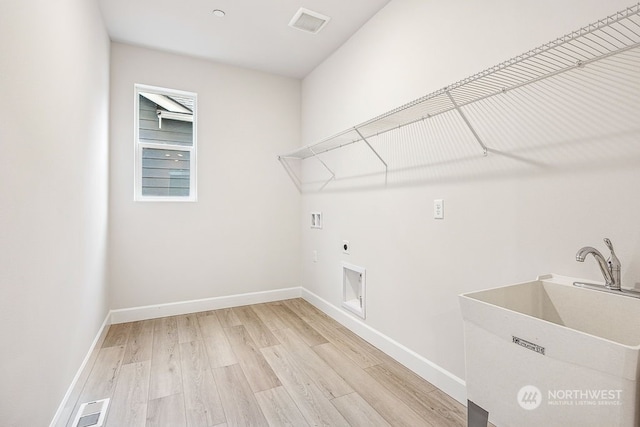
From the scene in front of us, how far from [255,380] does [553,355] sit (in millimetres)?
1684

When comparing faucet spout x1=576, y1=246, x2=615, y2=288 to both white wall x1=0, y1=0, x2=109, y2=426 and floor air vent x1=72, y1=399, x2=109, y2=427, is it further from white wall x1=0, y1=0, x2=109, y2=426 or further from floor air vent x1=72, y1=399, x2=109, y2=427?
floor air vent x1=72, y1=399, x2=109, y2=427

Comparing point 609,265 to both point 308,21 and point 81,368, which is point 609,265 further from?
point 81,368

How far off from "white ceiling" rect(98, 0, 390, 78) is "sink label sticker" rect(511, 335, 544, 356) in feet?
7.84

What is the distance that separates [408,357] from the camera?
214 cm

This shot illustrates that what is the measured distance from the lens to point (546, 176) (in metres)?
1.40

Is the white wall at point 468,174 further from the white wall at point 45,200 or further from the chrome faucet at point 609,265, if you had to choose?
the white wall at point 45,200

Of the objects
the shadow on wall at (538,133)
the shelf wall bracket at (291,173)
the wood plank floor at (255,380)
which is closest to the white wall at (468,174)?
the shadow on wall at (538,133)

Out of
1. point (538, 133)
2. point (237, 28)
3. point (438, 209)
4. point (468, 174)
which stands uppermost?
point (237, 28)

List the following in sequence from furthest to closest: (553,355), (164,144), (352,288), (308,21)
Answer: (164,144), (352,288), (308,21), (553,355)

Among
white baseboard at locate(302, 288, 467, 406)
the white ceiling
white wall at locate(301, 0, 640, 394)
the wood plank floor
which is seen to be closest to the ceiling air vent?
the white ceiling

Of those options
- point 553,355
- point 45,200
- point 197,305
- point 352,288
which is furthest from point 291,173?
point 553,355

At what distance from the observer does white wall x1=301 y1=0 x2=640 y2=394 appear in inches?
48.8

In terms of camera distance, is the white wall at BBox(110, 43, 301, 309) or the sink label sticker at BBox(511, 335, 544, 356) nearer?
the sink label sticker at BBox(511, 335, 544, 356)

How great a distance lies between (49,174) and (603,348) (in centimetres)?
218
